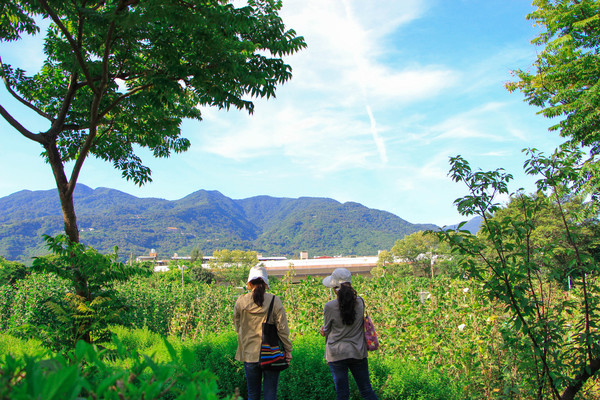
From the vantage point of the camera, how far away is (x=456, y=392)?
370 centimetres

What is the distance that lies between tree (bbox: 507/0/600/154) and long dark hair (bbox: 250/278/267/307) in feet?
39.3

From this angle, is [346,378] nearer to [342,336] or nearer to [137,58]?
[342,336]

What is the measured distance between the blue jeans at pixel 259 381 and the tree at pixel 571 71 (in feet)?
40.2

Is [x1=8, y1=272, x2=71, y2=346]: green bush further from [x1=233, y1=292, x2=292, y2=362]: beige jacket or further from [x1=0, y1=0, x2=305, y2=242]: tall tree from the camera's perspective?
[x1=233, y1=292, x2=292, y2=362]: beige jacket

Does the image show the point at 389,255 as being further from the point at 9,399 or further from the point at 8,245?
the point at 8,245

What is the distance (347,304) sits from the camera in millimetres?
3561

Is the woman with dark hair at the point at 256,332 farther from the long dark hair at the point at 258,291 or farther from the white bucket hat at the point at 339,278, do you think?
the white bucket hat at the point at 339,278

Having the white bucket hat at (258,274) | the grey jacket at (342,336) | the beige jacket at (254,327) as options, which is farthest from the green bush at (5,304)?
the grey jacket at (342,336)

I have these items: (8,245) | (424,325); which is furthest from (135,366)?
(8,245)

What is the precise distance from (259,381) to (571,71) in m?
13.8

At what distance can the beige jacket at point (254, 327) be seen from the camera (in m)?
3.59

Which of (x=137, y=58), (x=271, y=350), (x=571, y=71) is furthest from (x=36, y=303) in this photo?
(x=571, y=71)

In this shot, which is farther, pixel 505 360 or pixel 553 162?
pixel 505 360

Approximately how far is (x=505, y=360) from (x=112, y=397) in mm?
3969
